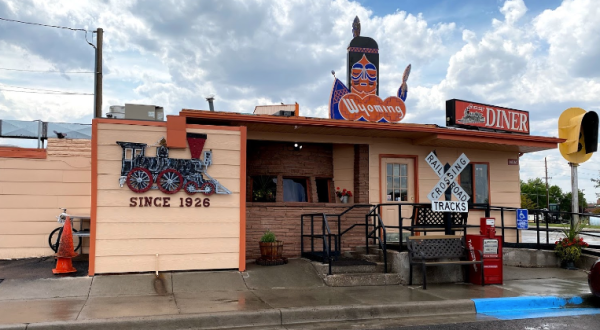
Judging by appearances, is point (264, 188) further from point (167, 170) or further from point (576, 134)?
point (576, 134)

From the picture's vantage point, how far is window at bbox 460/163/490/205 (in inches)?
557

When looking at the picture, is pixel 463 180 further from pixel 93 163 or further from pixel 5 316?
pixel 5 316

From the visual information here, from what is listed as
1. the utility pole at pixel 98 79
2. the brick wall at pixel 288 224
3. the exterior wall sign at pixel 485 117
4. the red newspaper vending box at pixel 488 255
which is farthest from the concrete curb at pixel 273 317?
the utility pole at pixel 98 79

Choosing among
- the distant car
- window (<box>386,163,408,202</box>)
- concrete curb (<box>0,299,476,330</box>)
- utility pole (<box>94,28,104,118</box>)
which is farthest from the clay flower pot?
utility pole (<box>94,28,104,118</box>)

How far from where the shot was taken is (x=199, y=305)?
7.86 meters

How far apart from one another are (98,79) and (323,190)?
9553 mm

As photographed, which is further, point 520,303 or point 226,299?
point 520,303

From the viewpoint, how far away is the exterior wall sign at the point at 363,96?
12.6 m

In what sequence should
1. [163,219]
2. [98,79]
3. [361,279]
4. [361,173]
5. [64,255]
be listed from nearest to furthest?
[64,255] < [163,219] < [361,279] < [361,173] < [98,79]

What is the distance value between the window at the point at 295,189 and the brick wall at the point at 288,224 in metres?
0.71

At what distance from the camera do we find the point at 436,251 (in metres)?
10.3

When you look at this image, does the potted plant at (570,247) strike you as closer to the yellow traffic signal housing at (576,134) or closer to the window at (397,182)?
the yellow traffic signal housing at (576,134)

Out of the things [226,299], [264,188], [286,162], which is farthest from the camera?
[286,162]

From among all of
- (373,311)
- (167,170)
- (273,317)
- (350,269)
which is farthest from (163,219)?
(373,311)
